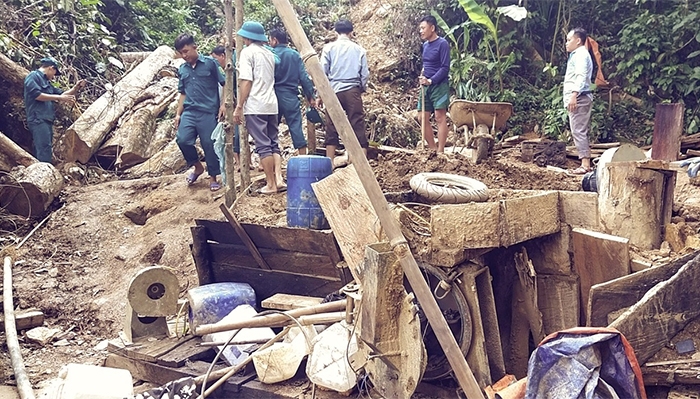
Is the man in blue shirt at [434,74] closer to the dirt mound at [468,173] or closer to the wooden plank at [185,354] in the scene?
the dirt mound at [468,173]

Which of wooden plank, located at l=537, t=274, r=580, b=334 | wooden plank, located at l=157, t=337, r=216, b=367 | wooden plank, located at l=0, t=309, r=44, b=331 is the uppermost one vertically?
wooden plank, located at l=537, t=274, r=580, b=334

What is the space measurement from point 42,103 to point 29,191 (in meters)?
1.46

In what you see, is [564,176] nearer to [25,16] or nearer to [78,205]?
[78,205]

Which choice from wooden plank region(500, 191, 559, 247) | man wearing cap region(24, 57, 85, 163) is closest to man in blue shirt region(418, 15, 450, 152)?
wooden plank region(500, 191, 559, 247)

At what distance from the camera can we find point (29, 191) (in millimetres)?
8148

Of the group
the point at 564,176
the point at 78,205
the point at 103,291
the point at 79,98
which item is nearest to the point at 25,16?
the point at 79,98

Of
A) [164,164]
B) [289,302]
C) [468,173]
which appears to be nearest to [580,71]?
[468,173]

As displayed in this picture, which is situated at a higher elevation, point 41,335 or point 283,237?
point 283,237

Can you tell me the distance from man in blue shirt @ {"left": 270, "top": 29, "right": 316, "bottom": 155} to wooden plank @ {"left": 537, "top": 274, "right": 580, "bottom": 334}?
11.8 ft

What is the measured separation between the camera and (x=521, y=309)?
4.60 m

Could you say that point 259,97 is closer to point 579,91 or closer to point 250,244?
point 250,244

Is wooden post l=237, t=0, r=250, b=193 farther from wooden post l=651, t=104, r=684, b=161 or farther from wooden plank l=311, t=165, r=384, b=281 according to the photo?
wooden post l=651, t=104, r=684, b=161

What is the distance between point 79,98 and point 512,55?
731 cm

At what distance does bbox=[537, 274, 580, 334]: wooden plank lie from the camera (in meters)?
4.46
